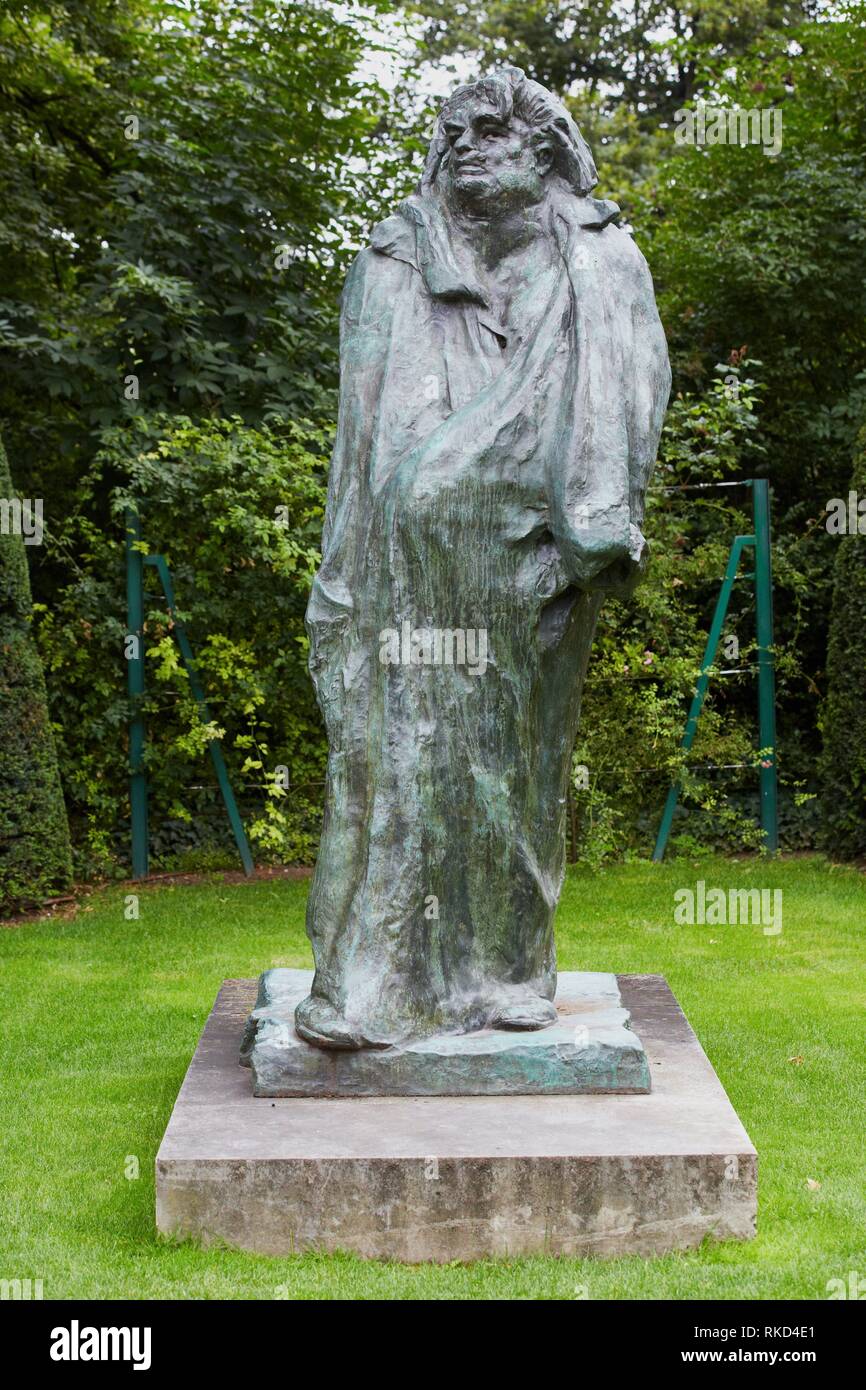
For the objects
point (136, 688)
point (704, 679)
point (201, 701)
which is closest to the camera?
point (201, 701)

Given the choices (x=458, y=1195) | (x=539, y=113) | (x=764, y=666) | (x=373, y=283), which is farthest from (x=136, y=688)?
(x=458, y=1195)

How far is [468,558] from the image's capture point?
15.1ft

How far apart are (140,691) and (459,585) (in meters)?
6.37

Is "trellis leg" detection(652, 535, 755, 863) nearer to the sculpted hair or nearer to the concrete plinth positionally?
the sculpted hair

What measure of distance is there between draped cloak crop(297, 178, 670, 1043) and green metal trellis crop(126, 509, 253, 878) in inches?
229

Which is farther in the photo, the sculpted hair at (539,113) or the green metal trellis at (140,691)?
the green metal trellis at (140,691)

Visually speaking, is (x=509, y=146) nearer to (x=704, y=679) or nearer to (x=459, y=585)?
(x=459, y=585)

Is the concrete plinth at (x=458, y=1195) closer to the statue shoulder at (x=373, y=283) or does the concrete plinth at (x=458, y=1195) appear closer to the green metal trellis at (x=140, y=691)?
the statue shoulder at (x=373, y=283)

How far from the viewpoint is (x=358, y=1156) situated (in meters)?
4.04

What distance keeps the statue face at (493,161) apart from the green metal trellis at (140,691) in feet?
19.6

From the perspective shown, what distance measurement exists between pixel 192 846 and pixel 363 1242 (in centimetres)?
739

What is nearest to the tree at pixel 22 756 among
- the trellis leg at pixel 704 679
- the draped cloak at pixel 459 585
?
the trellis leg at pixel 704 679

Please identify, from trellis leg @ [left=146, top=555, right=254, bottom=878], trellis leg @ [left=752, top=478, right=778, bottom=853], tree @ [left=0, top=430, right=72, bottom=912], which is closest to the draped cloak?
tree @ [left=0, top=430, right=72, bottom=912]

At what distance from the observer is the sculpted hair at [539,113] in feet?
15.6
